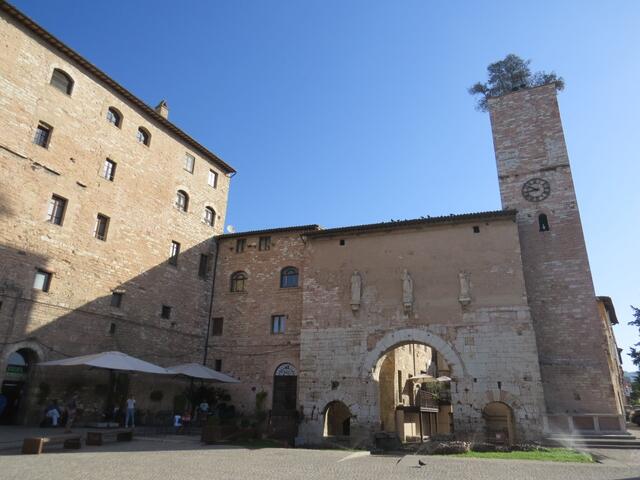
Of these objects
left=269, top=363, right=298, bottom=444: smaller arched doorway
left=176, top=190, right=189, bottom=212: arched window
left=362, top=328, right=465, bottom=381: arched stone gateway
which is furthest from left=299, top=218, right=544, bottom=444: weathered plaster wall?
left=176, top=190, right=189, bottom=212: arched window

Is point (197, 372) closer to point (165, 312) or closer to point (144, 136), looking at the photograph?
point (165, 312)

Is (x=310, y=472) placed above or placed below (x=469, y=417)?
below

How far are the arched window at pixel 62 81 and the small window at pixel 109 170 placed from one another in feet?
9.96

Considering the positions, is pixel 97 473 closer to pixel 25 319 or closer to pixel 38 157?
pixel 25 319

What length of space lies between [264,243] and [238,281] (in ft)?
7.78

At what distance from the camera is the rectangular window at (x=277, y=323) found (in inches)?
863

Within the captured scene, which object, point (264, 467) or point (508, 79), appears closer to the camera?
point (264, 467)

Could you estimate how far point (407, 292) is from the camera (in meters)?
18.8

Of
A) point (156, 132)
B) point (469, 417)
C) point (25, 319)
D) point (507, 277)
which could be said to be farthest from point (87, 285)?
point (507, 277)

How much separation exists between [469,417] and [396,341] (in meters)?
3.78

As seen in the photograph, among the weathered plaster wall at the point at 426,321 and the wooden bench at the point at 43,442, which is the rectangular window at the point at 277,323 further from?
the wooden bench at the point at 43,442

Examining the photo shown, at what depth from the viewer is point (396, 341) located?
18.5 m

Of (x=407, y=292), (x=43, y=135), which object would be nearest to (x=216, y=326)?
(x=407, y=292)

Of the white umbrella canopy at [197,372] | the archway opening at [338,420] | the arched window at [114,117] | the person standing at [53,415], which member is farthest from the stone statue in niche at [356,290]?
the arched window at [114,117]
